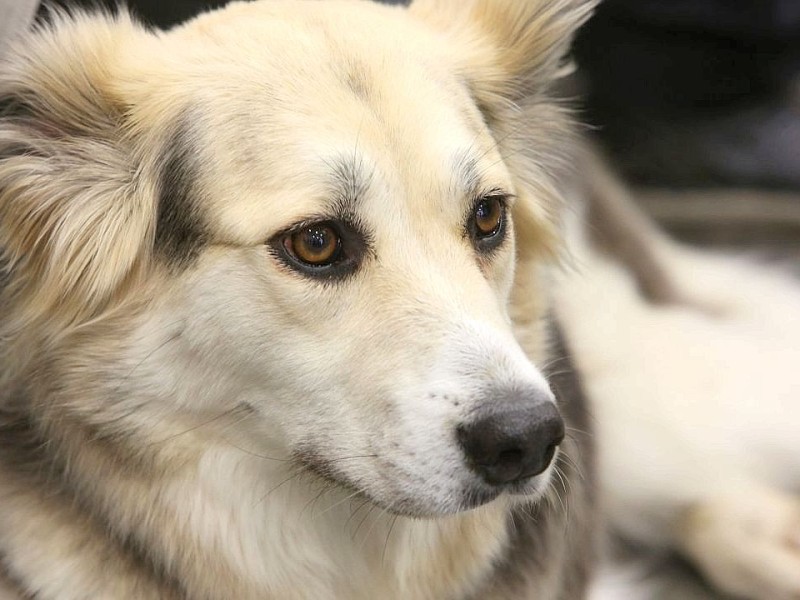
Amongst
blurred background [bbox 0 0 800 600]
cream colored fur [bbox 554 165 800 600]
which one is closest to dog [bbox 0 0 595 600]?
cream colored fur [bbox 554 165 800 600]

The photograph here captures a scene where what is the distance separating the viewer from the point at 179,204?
35.5 inches

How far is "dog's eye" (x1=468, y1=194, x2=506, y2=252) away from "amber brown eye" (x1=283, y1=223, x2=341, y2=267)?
0.15m

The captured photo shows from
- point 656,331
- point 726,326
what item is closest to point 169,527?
point 656,331

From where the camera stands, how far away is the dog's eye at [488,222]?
0.94m

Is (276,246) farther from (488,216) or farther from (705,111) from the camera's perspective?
(705,111)

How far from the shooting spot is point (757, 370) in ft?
5.18

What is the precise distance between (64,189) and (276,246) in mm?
222

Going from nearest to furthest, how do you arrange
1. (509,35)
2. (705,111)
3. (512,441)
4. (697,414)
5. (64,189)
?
1. (512,441)
2. (64,189)
3. (509,35)
4. (697,414)
5. (705,111)

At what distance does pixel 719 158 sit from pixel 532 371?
1338mm

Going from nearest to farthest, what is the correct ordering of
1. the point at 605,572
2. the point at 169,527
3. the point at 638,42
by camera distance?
the point at 169,527 → the point at 605,572 → the point at 638,42

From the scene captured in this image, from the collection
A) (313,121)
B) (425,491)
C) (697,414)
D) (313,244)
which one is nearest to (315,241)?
(313,244)

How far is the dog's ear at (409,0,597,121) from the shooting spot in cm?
107

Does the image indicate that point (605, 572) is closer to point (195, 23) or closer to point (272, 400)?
point (272, 400)

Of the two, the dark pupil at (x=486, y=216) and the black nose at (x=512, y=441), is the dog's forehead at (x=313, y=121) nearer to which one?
the dark pupil at (x=486, y=216)
